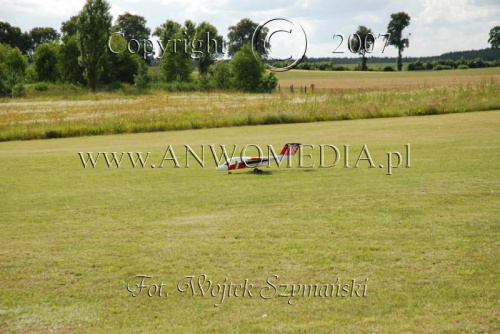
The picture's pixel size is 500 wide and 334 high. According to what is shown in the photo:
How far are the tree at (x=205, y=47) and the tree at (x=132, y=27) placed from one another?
32.8m

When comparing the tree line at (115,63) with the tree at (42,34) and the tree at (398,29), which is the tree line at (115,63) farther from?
the tree at (42,34)

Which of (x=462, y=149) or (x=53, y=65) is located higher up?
(x=53, y=65)

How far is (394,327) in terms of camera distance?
646 cm

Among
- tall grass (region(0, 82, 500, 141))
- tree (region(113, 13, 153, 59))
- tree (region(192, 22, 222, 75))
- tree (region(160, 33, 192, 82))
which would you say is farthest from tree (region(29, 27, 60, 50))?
tall grass (region(0, 82, 500, 141))

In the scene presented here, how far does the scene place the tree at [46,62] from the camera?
9338 centimetres

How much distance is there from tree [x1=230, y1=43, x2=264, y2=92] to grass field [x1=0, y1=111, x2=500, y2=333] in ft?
216

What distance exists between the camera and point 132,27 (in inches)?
5153

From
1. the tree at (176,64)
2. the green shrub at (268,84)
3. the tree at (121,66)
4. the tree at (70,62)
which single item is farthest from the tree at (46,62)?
the green shrub at (268,84)

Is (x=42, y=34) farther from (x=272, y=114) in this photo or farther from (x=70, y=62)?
(x=272, y=114)

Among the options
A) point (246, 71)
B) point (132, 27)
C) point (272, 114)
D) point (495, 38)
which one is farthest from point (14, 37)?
point (272, 114)

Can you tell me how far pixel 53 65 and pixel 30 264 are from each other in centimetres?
9200

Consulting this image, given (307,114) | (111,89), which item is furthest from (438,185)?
(111,89)

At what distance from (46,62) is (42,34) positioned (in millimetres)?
64858

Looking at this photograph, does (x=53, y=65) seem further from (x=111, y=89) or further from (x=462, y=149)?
(x=462, y=149)
